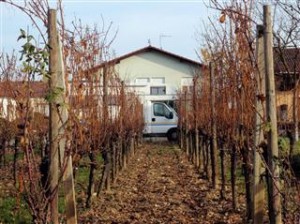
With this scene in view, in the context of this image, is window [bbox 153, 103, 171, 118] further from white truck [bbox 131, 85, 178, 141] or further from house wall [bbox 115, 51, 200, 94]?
house wall [bbox 115, 51, 200, 94]

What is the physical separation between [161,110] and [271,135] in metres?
28.2

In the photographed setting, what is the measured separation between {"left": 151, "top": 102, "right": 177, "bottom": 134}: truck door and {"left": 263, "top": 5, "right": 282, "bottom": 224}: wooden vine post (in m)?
27.8

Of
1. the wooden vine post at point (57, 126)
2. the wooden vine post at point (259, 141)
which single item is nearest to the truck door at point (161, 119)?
the wooden vine post at point (259, 141)

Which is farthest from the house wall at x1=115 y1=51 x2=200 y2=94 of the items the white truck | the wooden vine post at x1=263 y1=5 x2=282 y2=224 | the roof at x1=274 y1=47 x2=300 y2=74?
the wooden vine post at x1=263 y1=5 x2=282 y2=224

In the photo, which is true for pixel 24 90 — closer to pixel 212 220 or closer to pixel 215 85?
pixel 212 220

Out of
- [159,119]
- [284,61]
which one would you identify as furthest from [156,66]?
[284,61]

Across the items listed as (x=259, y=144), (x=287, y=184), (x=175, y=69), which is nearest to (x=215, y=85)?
(x=259, y=144)

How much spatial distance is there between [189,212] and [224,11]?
14.7 feet

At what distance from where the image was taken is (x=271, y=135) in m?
5.47

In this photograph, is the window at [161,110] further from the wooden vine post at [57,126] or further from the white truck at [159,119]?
the wooden vine post at [57,126]

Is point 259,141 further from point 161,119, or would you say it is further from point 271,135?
point 161,119

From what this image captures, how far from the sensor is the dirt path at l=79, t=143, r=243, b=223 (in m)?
9.03

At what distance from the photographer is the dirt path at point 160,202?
903cm

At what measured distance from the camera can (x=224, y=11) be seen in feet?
19.5
